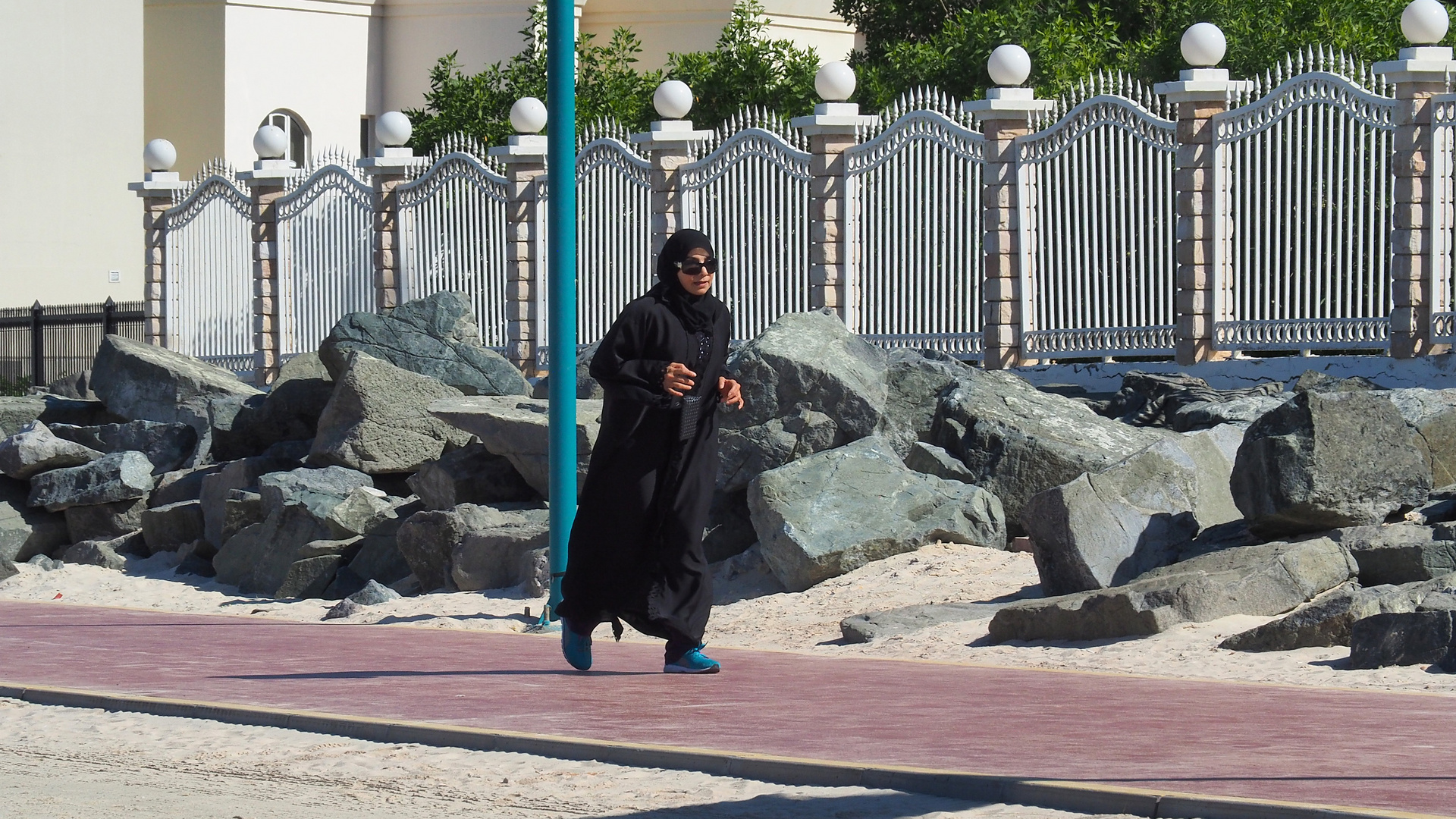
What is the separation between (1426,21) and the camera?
1287 cm

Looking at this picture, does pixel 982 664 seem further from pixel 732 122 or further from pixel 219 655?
pixel 732 122

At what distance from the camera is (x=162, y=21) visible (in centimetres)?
3070

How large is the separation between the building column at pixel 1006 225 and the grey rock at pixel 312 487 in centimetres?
487

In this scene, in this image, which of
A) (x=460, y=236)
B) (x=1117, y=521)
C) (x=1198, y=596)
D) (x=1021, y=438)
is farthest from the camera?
(x=460, y=236)

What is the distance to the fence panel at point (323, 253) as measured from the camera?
1994cm

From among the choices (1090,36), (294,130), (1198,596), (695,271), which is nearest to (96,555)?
(695,271)

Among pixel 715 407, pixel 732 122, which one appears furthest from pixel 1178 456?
pixel 732 122

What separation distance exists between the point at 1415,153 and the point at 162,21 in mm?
22925

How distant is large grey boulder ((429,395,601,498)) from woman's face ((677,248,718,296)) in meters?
4.41

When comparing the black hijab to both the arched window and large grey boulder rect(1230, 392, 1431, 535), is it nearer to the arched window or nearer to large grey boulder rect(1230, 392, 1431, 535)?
large grey boulder rect(1230, 392, 1431, 535)

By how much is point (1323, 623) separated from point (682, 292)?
2963 millimetres

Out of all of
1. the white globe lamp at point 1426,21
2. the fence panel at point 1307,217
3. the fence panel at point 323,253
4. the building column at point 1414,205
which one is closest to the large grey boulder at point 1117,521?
the building column at point 1414,205

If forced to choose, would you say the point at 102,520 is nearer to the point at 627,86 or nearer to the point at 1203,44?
the point at 1203,44

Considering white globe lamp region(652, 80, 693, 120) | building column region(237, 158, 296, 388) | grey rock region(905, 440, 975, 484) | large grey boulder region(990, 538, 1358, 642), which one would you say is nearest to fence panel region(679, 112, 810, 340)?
white globe lamp region(652, 80, 693, 120)
